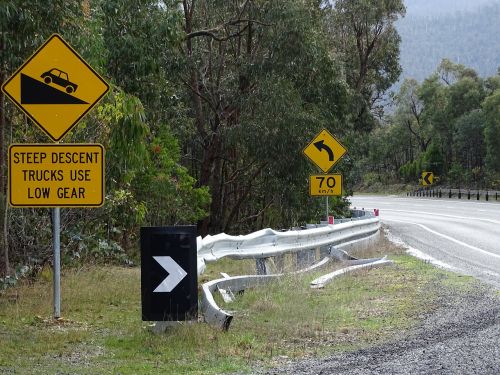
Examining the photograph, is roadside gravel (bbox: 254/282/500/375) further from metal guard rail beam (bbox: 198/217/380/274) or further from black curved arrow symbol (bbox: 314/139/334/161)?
black curved arrow symbol (bbox: 314/139/334/161)

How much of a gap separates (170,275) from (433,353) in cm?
261

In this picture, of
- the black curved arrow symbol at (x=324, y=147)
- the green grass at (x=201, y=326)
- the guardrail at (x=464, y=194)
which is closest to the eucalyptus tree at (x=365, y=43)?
the guardrail at (x=464, y=194)

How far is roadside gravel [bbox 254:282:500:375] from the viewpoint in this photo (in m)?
6.00

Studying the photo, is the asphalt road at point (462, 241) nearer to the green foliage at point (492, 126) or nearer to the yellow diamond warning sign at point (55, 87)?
the yellow diamond warning sign at point (55, 87)

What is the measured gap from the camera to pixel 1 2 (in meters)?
9.28

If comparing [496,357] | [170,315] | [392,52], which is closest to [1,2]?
[170,315]

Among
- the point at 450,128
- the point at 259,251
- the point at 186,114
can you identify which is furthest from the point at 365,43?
the point at 450,128

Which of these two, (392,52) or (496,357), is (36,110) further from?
(392,52)

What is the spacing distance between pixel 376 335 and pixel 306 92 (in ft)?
58.0

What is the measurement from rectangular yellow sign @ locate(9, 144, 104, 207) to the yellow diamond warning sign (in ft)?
0.80

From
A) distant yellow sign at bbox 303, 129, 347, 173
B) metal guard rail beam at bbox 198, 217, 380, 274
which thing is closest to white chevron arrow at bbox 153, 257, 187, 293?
metal guard rail beam at bbox 198, 217, 380, 274

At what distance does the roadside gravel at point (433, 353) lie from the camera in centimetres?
600

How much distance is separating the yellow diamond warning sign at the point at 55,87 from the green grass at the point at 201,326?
2.15 meters

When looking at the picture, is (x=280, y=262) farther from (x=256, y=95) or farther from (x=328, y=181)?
(x=256, y=95)
